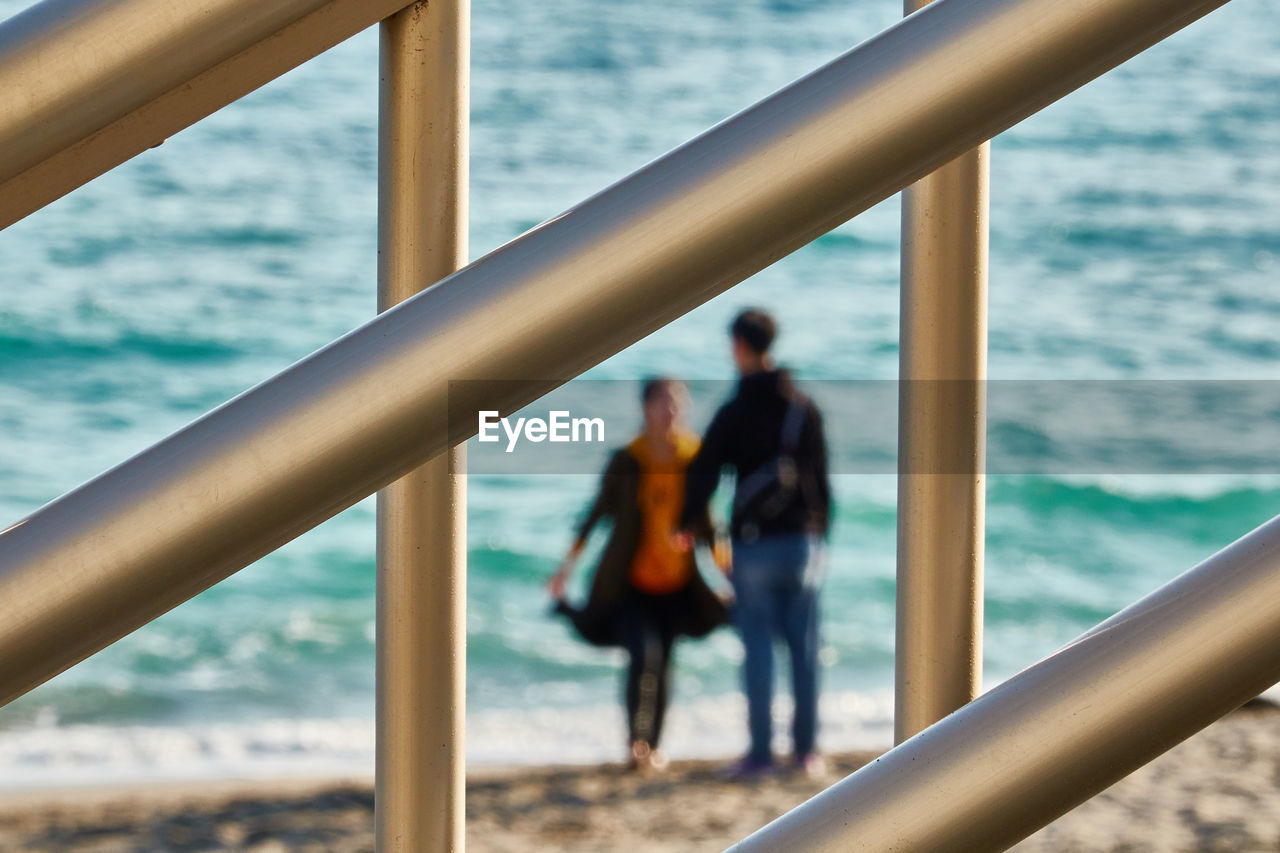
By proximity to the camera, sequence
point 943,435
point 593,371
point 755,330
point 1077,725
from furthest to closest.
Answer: point 593,371 < point 755,330 < point 943,435 < point 1077,725

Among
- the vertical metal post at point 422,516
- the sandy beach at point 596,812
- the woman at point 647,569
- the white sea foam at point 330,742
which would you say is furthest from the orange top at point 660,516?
the vertical metal post at point 422,516

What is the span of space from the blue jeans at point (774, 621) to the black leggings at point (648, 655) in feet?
0.99

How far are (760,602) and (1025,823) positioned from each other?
18.3 ft

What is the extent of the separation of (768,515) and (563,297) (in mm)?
5240

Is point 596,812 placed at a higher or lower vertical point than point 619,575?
lower

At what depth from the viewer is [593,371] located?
46.0ft

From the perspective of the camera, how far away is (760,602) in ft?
19.4

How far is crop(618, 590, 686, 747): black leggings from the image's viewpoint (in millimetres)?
5988

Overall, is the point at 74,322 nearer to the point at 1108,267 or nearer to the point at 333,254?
the point at 333,254

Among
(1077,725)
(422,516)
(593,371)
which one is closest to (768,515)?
(422,516)

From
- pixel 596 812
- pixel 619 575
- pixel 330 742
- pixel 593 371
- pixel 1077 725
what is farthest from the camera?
pixel 593 371

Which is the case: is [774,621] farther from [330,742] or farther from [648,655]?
[330,742]

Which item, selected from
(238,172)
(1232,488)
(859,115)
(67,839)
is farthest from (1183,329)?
(859,115)

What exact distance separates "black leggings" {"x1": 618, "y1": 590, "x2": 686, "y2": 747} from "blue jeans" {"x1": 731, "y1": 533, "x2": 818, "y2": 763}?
30 cm
